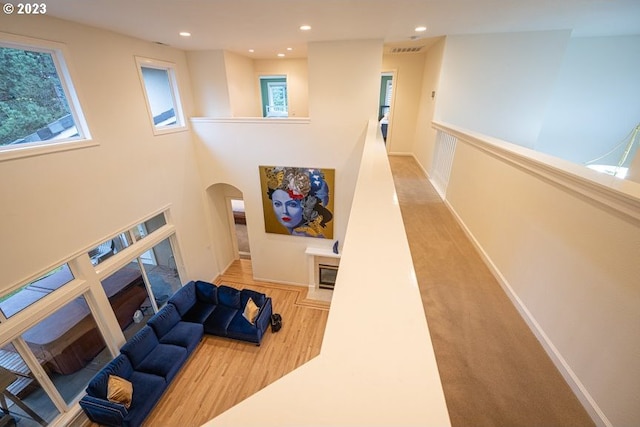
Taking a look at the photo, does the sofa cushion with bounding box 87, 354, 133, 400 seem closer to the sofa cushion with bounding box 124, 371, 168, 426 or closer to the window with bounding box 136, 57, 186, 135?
the sofa cushion with bounding box 124, 371, 168, 426

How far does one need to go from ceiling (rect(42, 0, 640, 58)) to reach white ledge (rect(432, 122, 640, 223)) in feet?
7.64

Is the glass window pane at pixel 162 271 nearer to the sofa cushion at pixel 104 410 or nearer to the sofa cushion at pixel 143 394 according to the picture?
the sofa cushion at pixel 143 394

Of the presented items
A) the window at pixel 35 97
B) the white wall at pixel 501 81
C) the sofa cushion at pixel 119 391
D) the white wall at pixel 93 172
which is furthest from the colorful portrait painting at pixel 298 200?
the sofa cushion at pixel 119 391

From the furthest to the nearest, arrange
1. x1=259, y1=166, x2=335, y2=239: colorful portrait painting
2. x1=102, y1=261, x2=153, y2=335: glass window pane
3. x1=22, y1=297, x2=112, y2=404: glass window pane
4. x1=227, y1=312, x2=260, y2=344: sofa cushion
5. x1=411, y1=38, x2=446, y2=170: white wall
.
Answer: x1=259, y1=166, x2=335, y2=239: colorful portrait painting → x1=227, y1=312, x2=260, y2=344: sofa cushion → x1=411, y1=38, x2=446, y2=170: white wall → x1=102, y1=261, x2=153, y2=335: glass window pane → x1=22, y1=297, x2=112, y2=404: glass window pane

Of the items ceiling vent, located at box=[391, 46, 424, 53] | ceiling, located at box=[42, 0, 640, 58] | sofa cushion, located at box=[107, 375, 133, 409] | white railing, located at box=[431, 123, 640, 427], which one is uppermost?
ceiling vent, located at box=[391, 46, 424, 53]

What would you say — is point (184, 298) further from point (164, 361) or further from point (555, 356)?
point (555, 356)

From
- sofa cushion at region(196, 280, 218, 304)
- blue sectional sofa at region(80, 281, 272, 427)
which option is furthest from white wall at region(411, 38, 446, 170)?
sofa cushion at region(196, 280, 218, 304)

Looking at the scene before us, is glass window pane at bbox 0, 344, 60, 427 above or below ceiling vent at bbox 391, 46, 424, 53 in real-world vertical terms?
below

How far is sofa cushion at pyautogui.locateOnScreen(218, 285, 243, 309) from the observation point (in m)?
5.50

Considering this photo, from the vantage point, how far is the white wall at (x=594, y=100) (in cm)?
464

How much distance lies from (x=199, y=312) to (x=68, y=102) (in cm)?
426

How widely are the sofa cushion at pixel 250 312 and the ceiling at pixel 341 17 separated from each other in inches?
192

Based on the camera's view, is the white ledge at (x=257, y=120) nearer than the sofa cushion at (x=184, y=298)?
No

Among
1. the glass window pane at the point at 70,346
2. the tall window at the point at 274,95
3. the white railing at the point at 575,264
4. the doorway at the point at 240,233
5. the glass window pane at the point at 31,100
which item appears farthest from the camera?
the tall window at the point at 274,95
